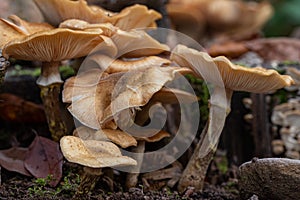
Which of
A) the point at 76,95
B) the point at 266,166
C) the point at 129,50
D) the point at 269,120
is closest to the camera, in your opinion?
the point at 266,166

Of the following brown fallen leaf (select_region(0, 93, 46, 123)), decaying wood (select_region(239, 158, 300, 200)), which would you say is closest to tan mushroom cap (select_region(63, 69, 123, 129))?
brown fallen leaf (select_region(0, 93, 46, 123))

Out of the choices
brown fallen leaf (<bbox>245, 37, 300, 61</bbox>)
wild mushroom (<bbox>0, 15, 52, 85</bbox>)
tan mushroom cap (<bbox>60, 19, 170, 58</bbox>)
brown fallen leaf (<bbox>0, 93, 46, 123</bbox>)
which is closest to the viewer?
wild mushroom (<bbox>0, 15, 52, 85</bbox>)

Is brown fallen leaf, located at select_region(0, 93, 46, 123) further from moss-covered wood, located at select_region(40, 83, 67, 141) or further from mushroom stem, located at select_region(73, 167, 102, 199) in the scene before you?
mushroom stem, located at select_region(73, 167, 102, 199)

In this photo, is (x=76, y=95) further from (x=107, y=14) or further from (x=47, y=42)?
(x=107, y=14)

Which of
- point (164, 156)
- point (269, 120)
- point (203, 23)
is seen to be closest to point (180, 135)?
point (164, 156)

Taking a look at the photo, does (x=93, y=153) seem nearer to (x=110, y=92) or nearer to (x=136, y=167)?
(x=110, y=92)

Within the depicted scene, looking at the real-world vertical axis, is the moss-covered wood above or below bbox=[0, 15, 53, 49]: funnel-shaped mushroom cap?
below

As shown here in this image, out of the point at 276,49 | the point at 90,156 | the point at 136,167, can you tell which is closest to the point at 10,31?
the point at 90,156
